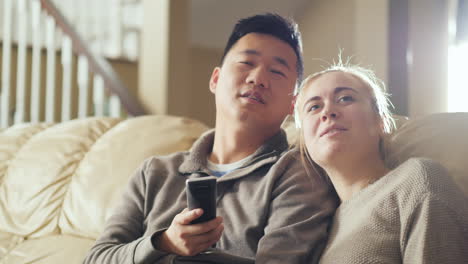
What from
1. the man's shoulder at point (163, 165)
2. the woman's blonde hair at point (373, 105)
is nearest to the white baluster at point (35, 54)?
the man's shoulder at point (163, 165)

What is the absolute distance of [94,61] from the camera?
296cm

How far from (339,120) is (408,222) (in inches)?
10.9

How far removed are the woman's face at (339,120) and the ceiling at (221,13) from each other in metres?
3.68

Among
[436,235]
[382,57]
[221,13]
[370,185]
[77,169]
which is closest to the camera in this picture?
[436,235]

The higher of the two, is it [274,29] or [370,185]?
[274,29]

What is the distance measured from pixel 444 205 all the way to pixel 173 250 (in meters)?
0.53

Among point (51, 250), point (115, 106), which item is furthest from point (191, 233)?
point (115, 106)

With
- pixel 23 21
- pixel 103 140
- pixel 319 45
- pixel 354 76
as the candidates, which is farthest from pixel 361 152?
pixel 319 45

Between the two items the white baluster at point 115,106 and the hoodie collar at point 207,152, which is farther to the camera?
the white baluster at point 115,106

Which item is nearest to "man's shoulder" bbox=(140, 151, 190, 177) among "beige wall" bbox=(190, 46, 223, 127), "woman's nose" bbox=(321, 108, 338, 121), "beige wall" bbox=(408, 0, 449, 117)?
"woman's nose" bbox=(321, 108, 338, 121)

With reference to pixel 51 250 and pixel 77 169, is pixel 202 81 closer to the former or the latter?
pixel 77 169

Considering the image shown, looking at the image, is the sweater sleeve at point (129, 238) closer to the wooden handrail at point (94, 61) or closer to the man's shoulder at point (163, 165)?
the man's shoulder at point (163, 165)

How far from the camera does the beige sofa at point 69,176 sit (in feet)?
4.96

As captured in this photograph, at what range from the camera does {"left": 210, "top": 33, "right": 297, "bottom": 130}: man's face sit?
121 cm
